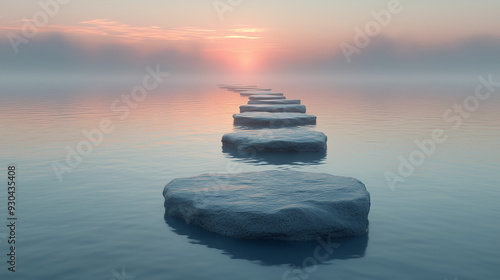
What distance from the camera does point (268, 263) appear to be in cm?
612

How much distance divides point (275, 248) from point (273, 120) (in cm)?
1348

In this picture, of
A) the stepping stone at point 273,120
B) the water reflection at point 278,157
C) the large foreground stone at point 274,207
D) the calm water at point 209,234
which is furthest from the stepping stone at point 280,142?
the large foreground stone at point 274,207

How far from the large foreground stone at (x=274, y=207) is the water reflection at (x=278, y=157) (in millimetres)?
4057

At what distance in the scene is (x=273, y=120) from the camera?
19.9 meters

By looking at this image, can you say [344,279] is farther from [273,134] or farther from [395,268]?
[273,134]

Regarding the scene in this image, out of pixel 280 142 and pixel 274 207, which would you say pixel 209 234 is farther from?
pixel 280 142

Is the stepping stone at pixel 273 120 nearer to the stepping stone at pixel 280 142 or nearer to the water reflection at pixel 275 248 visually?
the stepping stone at pixel 280 142

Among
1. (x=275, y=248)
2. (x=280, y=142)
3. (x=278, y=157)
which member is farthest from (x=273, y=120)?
(x=275, y=248)

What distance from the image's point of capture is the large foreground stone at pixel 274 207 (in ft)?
22.7

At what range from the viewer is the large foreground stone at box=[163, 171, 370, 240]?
691 cm

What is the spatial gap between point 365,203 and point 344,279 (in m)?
1.95

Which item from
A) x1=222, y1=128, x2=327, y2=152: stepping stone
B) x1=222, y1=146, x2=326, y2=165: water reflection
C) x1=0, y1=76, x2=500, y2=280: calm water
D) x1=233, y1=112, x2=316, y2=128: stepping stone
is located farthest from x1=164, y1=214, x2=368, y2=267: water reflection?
x1=233, y1=112, x2=316, y2=128: stepping stone

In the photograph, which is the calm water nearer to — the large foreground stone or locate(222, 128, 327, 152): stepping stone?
the large foreground stone

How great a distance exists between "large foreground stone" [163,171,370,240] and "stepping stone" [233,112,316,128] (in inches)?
444
